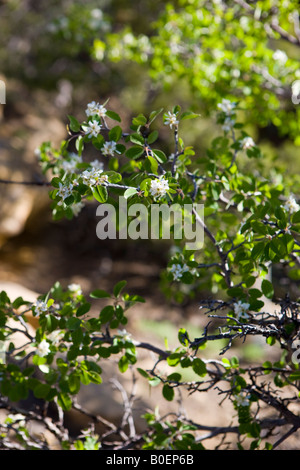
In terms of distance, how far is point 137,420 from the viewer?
114 inches

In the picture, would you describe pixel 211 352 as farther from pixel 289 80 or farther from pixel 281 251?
pixel 281 251

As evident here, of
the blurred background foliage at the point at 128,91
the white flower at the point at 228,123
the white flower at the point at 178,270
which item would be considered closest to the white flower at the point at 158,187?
the white flower at the point at 178,270

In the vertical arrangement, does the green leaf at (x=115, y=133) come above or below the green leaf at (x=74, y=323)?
above

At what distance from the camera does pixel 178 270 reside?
→ 157 centimetres

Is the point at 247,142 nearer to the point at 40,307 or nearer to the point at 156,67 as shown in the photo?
the point at 40,307

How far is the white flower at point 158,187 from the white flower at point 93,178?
14 centimetres

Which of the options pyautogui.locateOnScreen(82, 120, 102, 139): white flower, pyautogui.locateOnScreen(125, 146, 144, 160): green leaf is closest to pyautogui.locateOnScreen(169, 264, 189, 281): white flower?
pyautogui.locateOnScreen(125, 146, 144, 160): green leaf

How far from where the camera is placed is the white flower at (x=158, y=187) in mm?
1226

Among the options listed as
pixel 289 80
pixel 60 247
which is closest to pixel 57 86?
pixel 60 247

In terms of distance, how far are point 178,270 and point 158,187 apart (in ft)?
1.44

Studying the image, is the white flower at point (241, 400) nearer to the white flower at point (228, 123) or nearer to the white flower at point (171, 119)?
the white flower at point (171, 119)
